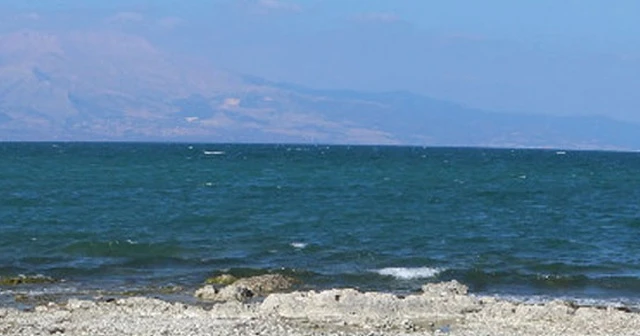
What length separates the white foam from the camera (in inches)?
1654

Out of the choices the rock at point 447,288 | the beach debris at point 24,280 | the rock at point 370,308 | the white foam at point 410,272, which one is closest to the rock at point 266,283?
the white foam at point 410,272

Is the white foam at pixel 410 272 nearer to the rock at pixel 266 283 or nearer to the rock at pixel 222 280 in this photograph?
the rock at pixel 266 283

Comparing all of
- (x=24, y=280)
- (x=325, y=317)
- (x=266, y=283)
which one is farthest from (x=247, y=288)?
(x=24, y=280)

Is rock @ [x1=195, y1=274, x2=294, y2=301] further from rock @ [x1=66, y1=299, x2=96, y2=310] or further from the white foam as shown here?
the white foam

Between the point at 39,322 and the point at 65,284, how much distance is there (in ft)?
34.7

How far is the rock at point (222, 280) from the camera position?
3975 cm

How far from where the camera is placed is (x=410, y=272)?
42938mm

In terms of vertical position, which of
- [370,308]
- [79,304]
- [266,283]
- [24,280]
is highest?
[370,308]

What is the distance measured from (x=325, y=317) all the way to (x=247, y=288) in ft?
21.6

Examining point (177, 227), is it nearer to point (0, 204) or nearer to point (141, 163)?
point (0, 204)

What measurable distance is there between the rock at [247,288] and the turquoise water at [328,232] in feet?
4.81

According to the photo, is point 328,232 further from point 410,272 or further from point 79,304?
point 79,304

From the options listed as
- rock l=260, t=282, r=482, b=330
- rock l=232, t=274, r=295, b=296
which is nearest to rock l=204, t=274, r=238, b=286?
rock l=232, t=274, r=295, b=296

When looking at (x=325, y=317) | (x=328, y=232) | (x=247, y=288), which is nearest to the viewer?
(x=325, y=317)
